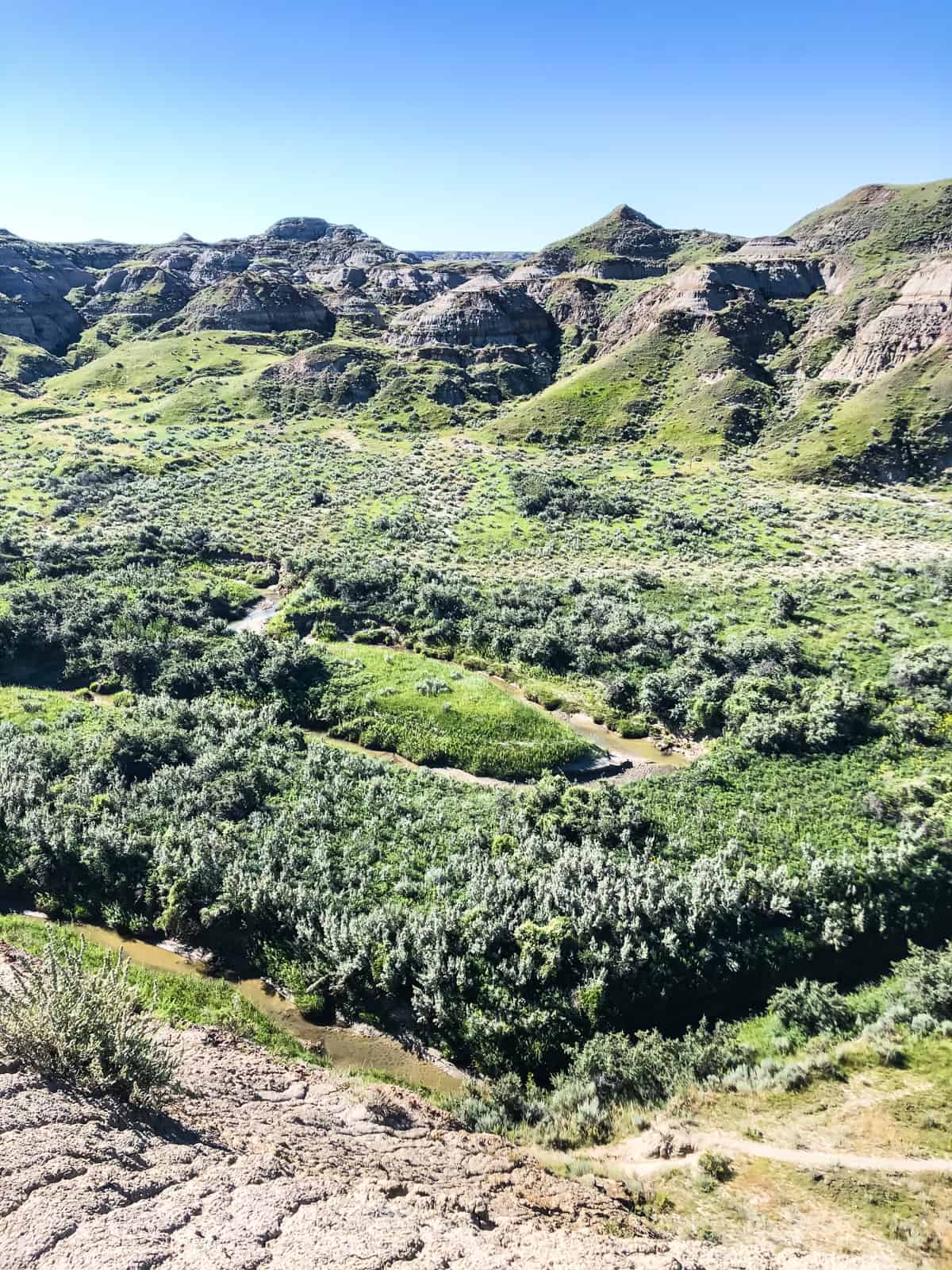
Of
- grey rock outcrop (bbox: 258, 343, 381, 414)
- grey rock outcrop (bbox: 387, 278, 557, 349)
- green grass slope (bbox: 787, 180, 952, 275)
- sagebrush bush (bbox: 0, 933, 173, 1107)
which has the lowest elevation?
sagebrush bush (bbox: 0, 933, 173, 1107)

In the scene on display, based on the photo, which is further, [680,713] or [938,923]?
[680,713]

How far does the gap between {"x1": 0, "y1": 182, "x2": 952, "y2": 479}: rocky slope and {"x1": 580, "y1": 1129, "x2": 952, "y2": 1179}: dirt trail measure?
295 ft

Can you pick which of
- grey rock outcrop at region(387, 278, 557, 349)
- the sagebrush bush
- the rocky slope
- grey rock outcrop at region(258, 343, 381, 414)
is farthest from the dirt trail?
grey rock outcrop at region(387, 278, 557, 349)

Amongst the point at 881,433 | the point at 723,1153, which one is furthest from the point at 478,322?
the point at 723,1153

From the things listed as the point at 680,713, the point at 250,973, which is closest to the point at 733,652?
the point at 680,713

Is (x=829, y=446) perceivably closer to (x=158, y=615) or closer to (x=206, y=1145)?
(x=158, y=615)

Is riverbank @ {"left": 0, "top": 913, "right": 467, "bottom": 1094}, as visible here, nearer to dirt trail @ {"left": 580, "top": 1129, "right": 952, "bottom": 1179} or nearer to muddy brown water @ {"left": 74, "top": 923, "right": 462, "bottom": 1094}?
muddy brown water @ {"left": 74, "top": 923, "right": 462, "bottom": 1094}

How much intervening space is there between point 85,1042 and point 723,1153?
1595cm

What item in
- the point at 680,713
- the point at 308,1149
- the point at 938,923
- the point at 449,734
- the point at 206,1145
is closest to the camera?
the point at 206,1145

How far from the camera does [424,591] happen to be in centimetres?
5488

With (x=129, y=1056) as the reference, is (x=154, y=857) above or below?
below

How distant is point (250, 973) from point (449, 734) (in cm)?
1691

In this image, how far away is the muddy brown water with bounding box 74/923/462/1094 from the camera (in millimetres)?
20641

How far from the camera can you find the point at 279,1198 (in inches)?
515
